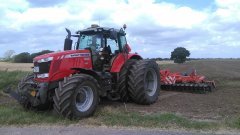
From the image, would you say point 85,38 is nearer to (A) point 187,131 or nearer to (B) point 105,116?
(B) point 105,116

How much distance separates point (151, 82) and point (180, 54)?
33.8 meters

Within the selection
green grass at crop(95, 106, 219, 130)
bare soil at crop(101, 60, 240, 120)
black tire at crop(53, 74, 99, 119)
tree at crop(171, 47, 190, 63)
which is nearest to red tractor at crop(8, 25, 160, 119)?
black tire at crop(53, 74, 99, 119)

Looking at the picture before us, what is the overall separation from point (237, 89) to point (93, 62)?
7.55m

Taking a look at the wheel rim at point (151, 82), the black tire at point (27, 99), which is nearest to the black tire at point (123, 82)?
the wheel rim at point (151, 82)

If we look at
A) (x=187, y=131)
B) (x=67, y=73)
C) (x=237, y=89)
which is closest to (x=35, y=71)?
(x=67, y=73)

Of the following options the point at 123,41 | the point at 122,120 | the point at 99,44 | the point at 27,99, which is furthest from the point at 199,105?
the point at 27,99

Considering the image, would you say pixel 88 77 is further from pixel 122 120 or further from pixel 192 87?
pixel 192 87

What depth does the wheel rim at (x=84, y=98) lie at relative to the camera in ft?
34.5

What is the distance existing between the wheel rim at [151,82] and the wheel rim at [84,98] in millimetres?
3276

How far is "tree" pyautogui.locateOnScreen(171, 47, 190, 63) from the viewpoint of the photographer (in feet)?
153

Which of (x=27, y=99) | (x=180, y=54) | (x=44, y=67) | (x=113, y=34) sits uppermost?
(x=180, y=54)

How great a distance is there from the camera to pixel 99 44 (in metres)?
12.4

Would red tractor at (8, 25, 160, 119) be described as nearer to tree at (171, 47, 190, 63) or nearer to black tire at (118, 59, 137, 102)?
black tire at (118, 59, 137, 102)

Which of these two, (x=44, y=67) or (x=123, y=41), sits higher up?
(x=123, y=41)
